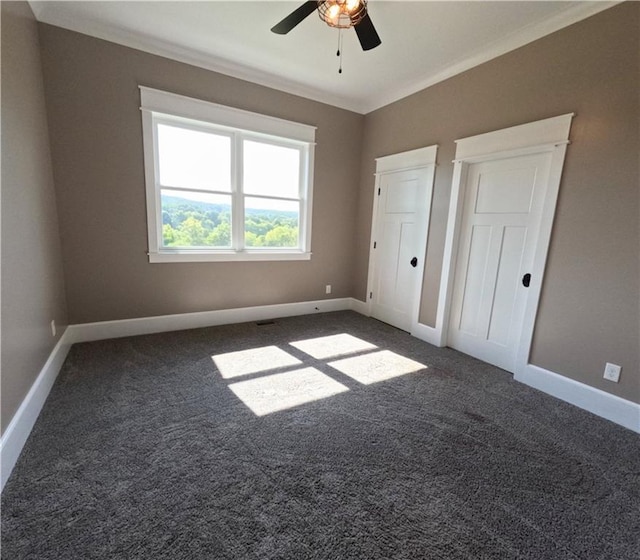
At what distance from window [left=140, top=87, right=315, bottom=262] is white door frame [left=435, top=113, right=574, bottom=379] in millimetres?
1871

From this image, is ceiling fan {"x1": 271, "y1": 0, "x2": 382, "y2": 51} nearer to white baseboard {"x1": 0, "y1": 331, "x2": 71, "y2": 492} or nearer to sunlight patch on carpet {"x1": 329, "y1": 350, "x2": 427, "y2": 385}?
sunlight patch on carpet {"x1": 329, "y1": 350, "x2": 427, "y2": 385}

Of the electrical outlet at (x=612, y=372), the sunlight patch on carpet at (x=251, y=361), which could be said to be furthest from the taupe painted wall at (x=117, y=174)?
the electrical outlet at (x=612, y=372)

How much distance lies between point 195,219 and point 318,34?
7.28 feet

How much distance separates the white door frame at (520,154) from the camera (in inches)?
94.8

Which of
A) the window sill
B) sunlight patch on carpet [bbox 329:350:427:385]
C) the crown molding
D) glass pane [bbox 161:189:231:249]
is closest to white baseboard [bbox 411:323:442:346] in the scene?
sunlight patch on carpet [bbox 329:350:427:385]

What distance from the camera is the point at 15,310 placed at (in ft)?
5.74

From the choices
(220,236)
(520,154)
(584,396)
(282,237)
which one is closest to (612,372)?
(584,396)

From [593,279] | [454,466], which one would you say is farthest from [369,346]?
[593,279]

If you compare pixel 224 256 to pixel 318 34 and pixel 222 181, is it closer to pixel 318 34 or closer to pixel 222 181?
pixel 222 181

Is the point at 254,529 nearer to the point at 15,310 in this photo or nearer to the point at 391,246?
the point at 15,310

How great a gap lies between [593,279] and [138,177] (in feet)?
13.6

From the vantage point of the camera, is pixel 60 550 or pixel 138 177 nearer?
pixel 60 550

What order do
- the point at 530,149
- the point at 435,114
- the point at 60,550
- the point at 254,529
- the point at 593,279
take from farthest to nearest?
the point at 435,114
the point at 530,149
the point at 593,279
the point at 254,529
the point at 60,550

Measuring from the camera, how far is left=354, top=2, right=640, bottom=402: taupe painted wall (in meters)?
2.06
